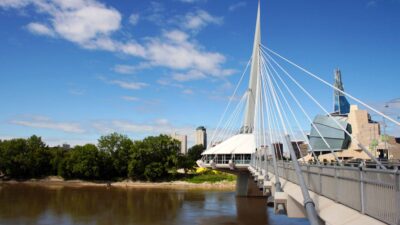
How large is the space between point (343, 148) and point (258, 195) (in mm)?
67150

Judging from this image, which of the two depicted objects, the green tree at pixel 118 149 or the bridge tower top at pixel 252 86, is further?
the green tree at pixel 118 149

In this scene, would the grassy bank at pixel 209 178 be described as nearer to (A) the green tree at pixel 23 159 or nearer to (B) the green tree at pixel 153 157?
(B) the green tree at pixel 153 157

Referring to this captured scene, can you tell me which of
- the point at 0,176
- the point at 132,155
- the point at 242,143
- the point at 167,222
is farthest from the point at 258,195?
the point at 0,176

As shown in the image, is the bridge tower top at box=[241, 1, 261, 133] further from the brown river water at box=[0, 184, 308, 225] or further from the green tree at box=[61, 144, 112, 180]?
the green tree at box=[61, 144, 112, 180]

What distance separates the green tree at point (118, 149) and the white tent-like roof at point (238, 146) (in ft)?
107

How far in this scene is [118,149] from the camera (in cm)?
9956

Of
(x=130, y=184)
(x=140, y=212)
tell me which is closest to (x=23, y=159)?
(x=130, y=184)

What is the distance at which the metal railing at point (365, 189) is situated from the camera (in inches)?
293

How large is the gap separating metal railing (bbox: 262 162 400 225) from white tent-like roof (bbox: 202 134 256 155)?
4930cm

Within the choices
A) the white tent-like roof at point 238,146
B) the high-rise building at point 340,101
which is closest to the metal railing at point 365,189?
the white tent-like roof at point 238,146

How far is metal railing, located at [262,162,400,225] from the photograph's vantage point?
24.4ft

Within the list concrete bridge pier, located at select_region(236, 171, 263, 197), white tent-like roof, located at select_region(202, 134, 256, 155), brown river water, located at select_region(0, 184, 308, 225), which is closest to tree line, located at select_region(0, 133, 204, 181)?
white tent-like roof, located at select_region(202, 134, 256, 155)

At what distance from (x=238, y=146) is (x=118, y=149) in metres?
43.4

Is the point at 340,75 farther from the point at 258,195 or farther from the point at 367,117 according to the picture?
the point at 258,195
